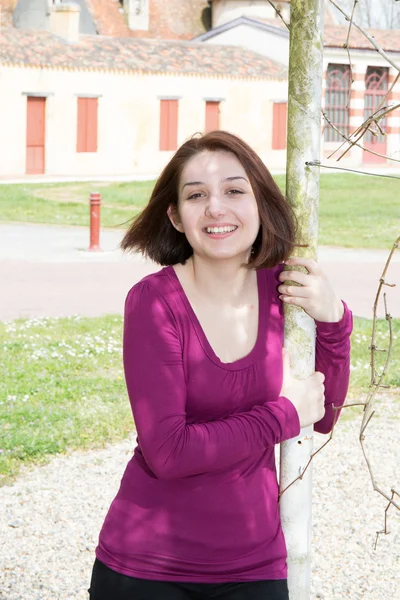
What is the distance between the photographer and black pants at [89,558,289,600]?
91.2 inches

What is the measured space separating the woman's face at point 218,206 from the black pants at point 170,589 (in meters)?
0.75

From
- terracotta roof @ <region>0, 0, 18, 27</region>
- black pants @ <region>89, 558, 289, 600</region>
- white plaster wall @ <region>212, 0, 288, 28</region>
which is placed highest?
white plaster wall @ <region>212, 0, 288, 28</region>

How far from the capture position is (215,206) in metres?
2.43

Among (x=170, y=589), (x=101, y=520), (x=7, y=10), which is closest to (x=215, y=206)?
(x=170, y=589)

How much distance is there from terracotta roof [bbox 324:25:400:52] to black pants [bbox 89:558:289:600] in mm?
32877

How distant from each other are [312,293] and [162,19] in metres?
42.8

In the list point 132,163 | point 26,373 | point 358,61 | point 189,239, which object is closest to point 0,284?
point 26,373

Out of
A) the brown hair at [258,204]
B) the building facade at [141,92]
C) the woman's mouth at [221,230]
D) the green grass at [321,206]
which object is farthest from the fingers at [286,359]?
the building facade at [141,92]

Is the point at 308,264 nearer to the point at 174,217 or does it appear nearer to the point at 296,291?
the point at 296,291

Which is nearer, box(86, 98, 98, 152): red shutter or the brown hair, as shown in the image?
the brown hair

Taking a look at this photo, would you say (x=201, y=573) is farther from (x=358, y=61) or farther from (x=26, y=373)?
(x=358, y=61)

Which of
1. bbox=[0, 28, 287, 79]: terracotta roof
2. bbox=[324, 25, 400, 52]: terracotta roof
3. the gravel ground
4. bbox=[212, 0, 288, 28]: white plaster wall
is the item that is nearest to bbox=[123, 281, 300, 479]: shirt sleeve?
the gravel ground

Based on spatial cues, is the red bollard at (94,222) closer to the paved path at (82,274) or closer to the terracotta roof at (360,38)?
the paved path at (82,274)

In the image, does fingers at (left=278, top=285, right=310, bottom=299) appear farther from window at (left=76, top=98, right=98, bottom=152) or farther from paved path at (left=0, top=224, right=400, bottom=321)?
window at (left=76, top=98, right=98, bottom=152)
